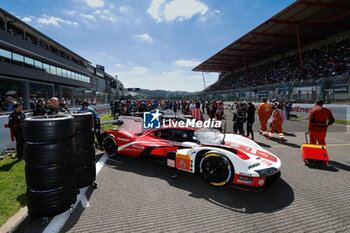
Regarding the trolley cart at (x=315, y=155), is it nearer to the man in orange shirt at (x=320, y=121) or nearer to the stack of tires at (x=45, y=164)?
the man in orange shirt at (x=320, y=121)

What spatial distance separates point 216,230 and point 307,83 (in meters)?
16.5

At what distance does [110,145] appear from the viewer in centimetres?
509

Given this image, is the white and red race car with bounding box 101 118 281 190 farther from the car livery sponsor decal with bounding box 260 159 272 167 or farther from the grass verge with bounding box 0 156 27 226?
the grass verge with bounding box 0 156 27 226

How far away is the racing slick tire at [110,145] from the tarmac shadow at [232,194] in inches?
39.5

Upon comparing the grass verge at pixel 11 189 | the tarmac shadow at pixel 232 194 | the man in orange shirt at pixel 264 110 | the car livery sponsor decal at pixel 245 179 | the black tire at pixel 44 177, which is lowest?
the tarmac shadow at pixel 232 194

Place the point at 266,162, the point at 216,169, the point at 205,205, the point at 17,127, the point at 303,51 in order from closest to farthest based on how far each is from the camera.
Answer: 1. the point at 205,205
2. the point at 266,162
3. the point at 216,169
4. the point at 17,127
5. the point at 303,51

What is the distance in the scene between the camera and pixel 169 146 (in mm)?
4090

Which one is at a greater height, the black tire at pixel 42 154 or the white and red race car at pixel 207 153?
the black tire at pixel 42 154

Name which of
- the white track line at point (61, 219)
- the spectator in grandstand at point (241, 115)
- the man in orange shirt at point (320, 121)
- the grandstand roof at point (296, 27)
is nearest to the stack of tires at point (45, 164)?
the white track line at point (61, 219)

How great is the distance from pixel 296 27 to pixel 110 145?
25.9 metres

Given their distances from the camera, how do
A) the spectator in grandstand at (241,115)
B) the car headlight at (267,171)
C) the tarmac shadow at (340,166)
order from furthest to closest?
the spectator in grandstand at (241,115)
the tarmac shadow at (340,166)
the car headlight at (267,171)

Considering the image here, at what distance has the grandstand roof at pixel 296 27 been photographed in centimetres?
1739

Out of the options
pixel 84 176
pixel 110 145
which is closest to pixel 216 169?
pixel 84 176

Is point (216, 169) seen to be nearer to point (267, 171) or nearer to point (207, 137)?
point (207, 137)
